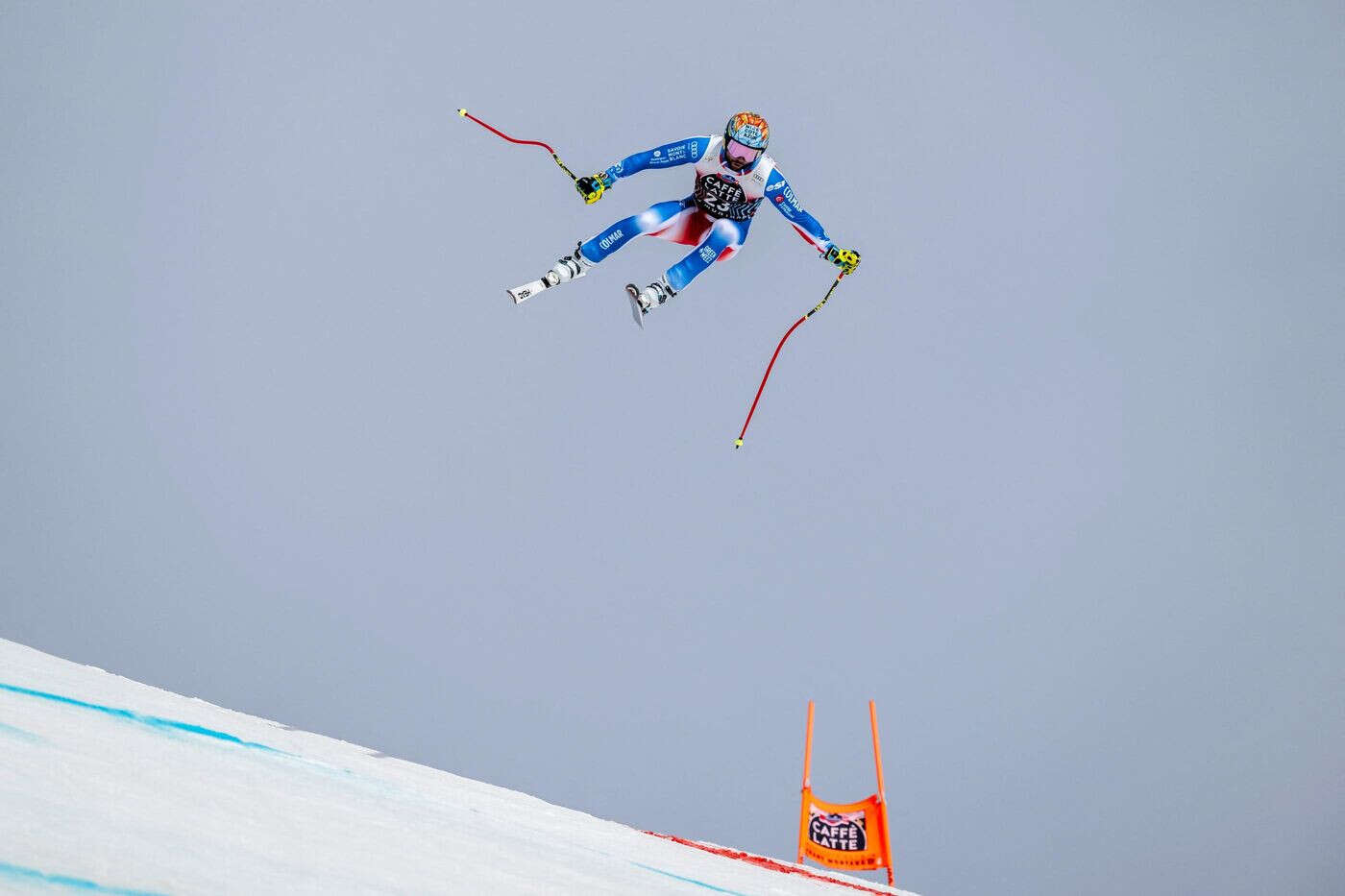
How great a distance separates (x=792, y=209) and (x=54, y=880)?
636 cm

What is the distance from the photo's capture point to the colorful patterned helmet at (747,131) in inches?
246

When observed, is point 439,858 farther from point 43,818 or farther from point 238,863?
point 43,818

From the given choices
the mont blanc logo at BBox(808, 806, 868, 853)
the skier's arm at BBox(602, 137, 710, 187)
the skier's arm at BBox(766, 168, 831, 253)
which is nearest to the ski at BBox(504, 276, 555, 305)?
the skier's arm at BBox(602, 137, 710, 187)

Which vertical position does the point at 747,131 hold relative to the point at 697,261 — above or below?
above

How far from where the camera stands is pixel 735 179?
653cm

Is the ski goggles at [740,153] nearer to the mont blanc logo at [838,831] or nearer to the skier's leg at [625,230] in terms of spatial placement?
the skier's leg at [625,230]

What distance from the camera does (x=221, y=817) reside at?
1.24 metres

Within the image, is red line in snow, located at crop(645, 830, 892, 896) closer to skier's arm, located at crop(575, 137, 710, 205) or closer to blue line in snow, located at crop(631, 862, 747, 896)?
blue line in snow, located at crop(631, 862, 747, 896)

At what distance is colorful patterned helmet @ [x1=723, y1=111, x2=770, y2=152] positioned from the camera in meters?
A: 6.25

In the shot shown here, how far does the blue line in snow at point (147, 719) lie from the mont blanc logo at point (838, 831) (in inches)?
201

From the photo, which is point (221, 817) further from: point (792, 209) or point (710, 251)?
point (792, 209)

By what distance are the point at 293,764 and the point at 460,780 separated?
4.28ft

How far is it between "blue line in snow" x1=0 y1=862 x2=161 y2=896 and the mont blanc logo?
6.13 meters

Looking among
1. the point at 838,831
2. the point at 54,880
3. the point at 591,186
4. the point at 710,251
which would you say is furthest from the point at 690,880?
the point at 710,251
